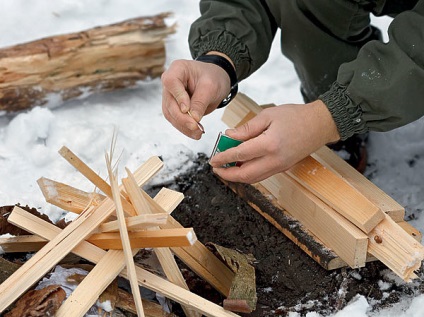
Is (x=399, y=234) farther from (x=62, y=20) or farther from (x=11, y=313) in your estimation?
(x=62, y=20)

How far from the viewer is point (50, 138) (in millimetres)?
3131

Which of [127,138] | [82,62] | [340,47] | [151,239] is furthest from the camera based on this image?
[82,62]

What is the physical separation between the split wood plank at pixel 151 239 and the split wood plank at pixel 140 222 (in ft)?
0.08

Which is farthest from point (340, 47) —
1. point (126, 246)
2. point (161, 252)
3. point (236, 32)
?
point (126, 246)

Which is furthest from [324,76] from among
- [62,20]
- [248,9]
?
[62,20]

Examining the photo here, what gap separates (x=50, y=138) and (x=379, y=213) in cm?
167

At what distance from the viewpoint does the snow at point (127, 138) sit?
9.41ft

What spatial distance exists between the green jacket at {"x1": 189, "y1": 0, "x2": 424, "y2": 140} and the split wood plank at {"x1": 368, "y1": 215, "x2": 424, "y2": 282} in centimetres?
35

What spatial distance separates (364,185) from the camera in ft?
7.86

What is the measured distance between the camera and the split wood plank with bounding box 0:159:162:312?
1.90 meters

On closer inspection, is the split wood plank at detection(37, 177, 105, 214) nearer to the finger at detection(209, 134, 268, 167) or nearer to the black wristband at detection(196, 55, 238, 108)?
the finger at detection(209, 134, 268, 167)

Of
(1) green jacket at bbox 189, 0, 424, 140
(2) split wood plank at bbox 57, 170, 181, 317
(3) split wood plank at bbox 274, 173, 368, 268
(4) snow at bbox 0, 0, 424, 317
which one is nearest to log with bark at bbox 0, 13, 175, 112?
(4) snow at bbox 0, 0, 424, 317

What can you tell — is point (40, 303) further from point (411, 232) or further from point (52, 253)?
point (411, 232)

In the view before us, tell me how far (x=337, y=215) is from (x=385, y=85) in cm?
48
